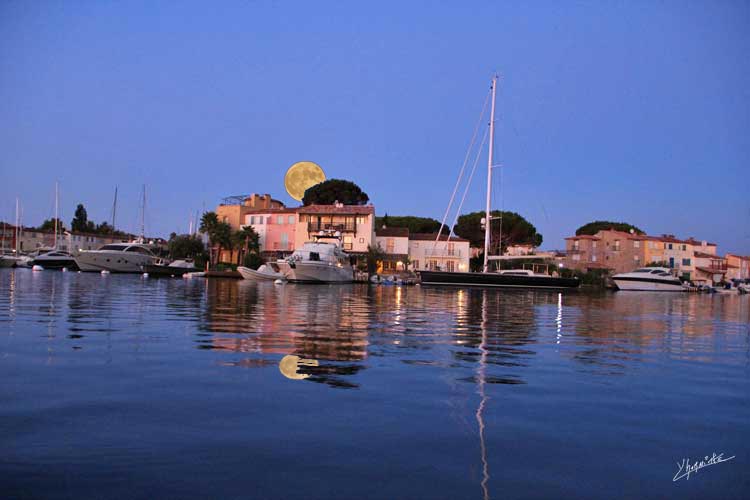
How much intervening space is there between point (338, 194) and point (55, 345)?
76.2 meters

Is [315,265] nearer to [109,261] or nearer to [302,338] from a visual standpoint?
[109,261]

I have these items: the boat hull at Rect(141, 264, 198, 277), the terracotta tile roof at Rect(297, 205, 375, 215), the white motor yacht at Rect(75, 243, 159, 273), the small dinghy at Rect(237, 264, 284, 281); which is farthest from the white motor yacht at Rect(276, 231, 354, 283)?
the terracotta tile roof at Rect(297, 205, 375, 215)

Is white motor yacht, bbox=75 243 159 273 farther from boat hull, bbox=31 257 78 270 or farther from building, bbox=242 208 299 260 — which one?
building, bbox=242 208 299 260

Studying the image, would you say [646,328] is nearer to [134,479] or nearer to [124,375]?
[124,375]

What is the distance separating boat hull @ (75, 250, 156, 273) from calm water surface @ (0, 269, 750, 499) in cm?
5185

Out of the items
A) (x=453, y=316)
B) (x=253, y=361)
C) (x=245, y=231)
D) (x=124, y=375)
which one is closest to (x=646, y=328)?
(x=453, y=316)

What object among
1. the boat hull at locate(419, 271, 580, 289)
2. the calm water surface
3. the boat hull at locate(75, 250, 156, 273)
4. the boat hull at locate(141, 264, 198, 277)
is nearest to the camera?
the calm water surface

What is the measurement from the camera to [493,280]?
51.4 m

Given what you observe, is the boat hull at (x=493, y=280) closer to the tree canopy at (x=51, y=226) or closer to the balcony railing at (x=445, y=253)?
the balcony railing at (x=445, y=253)

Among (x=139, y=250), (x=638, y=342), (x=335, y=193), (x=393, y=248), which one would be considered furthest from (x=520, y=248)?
(x=638, y=342)

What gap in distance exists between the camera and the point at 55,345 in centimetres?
929

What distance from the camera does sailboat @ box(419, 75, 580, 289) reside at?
51406mm
